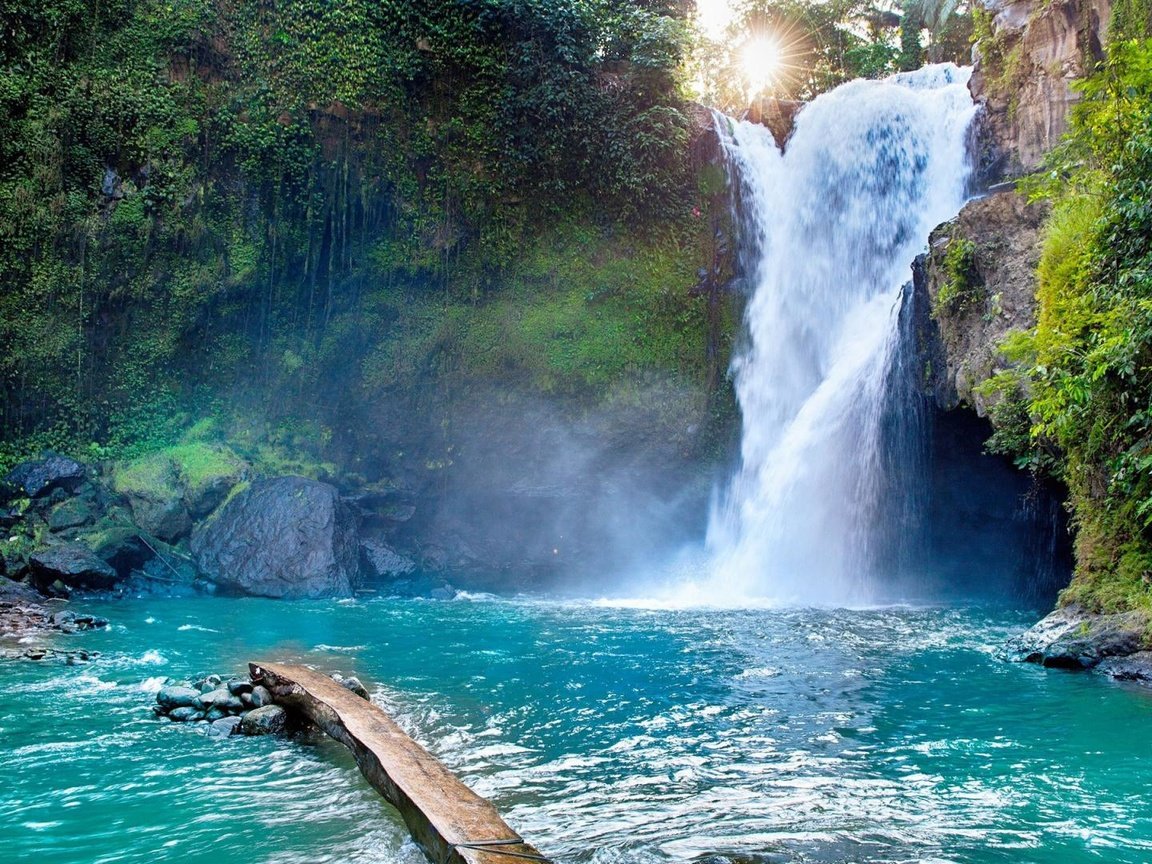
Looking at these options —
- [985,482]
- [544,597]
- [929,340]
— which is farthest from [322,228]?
[985,482]

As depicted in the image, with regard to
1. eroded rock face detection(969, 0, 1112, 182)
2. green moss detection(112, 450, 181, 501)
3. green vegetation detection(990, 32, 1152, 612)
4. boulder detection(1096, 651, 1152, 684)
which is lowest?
boulder detection(1096, 651, 1152, 684)

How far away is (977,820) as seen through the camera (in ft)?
14.3

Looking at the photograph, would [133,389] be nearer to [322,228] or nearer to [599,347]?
[322,228]

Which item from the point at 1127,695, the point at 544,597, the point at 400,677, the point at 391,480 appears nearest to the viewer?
the point at 1127,695

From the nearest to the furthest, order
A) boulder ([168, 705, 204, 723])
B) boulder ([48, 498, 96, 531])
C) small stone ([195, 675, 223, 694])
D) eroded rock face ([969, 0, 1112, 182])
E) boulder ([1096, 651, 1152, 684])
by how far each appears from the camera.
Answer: boulder ([168, 705, 204, 723])
small stone ([195, 675, 223, 694])
boulder ([1096, 651, 1152, 684])
eroded rock face ([969, 0, 1112, 182])
boulder ([48, 498, 96, 531])

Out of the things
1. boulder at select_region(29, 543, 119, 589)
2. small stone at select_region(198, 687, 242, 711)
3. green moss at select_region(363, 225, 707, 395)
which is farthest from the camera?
green moss at select_region(363, 225, 707, 395)

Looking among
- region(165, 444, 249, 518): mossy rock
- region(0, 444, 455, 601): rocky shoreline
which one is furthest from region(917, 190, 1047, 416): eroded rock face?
region(165, 444, 249, 518): mossy rock

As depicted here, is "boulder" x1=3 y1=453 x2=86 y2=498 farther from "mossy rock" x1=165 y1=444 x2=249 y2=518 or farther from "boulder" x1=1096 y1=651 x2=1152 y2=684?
"boulder" x1=1096 y1=651 x2=1152 y2=684

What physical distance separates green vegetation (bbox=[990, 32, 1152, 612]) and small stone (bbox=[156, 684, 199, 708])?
8.11 meters

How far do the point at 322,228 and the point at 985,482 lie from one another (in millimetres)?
14544

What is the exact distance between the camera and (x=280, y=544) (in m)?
15.9

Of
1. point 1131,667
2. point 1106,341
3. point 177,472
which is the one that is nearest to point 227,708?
point 1131,667

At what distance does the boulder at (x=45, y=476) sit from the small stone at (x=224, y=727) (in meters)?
11.8

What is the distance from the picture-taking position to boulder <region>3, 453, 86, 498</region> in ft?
51.2
